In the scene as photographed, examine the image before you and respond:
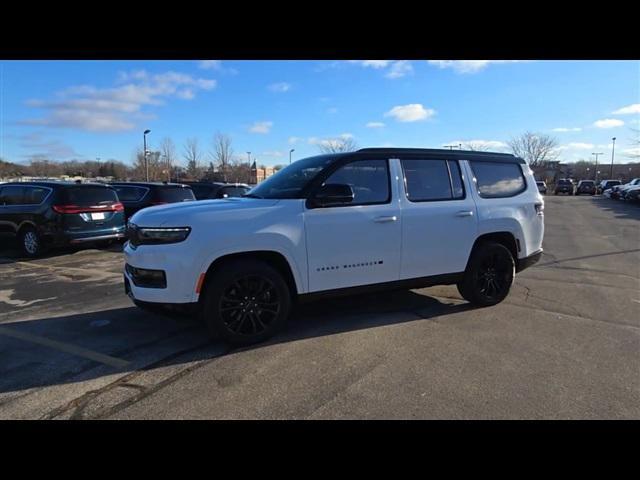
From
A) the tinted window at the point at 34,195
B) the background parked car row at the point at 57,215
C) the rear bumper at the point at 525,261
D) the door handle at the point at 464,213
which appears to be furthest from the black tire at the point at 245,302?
the tinted window at the point at 34,195

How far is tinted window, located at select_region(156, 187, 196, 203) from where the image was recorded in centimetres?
1129

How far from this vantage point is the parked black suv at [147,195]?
11.3 m

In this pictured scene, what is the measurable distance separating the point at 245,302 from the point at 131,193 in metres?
8.92

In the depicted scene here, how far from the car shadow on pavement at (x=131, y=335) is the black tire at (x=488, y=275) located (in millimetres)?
243

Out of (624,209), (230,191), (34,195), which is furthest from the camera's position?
(624,209)

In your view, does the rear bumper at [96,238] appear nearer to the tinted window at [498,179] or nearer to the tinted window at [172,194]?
the tinted window at [172,194]

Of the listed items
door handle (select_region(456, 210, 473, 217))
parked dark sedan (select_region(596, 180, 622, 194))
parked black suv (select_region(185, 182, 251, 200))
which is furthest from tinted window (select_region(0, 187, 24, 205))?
parked dark sedan (select_region(596, 180, 622, 194))

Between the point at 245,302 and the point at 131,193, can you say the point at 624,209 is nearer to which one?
the point at 131,193

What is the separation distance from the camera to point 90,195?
31.6 feet

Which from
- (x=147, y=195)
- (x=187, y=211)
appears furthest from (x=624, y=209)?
(x=187, y=211)

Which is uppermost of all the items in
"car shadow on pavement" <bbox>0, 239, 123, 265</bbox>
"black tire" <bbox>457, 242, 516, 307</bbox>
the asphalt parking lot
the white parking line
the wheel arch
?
the wheel arch

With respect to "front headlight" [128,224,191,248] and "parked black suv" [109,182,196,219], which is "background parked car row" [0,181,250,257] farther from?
"front headlight" [128,224,191,248]
